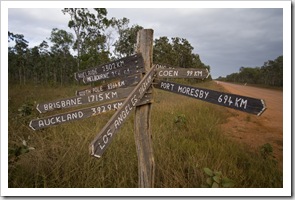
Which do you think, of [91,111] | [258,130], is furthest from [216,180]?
[258,130]

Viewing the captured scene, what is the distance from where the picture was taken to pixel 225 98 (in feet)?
4.56

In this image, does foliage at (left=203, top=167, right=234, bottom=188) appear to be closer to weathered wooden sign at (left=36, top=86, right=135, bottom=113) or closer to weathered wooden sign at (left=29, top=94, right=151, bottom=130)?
weathered wooden sign at (left=29, top=94, right=151, bottom=130)

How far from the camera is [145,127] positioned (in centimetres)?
170

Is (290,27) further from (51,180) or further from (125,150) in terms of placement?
(51,180)

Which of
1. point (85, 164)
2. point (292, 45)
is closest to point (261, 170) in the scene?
point (292, 45)

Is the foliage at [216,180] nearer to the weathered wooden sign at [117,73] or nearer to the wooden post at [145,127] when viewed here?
the wooden post at [145,127]

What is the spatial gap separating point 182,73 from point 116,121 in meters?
0.70

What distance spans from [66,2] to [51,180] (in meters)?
1.78

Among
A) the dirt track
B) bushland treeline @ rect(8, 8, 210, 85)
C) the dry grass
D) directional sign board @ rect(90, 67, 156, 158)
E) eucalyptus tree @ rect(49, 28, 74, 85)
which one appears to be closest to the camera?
directional sign board @ rect(90, 67, 156, 158)

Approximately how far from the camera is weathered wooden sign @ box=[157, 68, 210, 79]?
1595mm

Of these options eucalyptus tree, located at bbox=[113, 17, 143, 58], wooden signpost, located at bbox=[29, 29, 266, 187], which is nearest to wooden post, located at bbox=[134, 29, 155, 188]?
wooden signpost, located at bbox=[29, 29, 266, 187]

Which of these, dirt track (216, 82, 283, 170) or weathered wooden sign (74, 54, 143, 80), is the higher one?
weathered wooden sign (74, 54, 143, 80)

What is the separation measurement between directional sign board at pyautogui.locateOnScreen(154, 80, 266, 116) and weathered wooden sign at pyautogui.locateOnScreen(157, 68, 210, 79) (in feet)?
0.22

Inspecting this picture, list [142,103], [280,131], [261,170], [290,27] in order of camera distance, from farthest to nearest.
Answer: [280,131] → [261,170] → [290,27] → [142,103]
